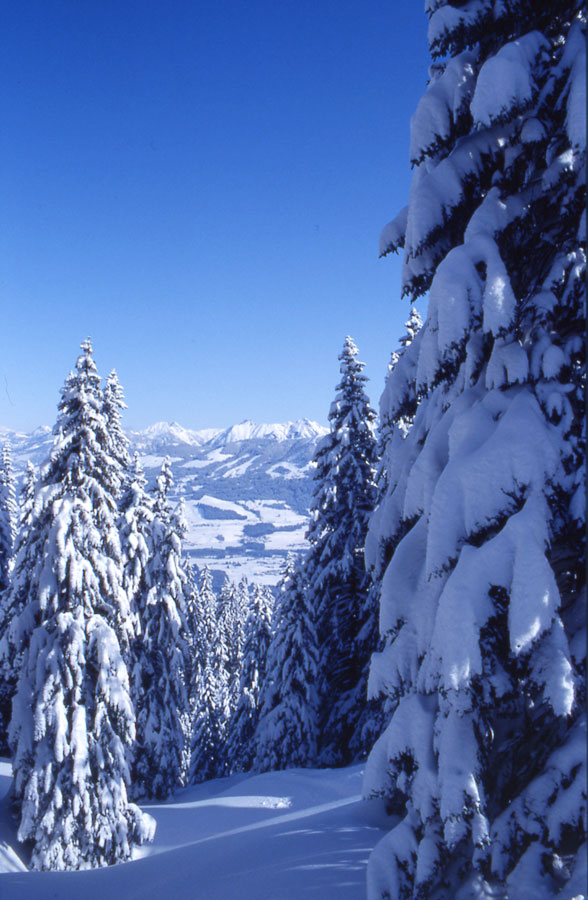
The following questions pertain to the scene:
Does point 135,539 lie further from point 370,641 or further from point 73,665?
point 370,641

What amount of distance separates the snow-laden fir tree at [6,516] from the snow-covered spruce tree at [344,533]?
15127mm

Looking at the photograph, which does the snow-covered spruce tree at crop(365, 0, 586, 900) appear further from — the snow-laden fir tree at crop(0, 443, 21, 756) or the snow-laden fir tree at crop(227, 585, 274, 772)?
the snow-laden fir tree at crop(227, 585, 274, 772)

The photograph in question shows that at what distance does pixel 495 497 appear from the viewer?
4.21 metres

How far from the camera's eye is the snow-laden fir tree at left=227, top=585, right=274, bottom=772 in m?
32.3

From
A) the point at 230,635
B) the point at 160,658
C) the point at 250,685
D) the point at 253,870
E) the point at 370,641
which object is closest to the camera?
the point at 253,870

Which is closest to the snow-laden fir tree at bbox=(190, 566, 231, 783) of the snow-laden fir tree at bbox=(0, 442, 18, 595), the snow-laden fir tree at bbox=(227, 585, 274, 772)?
the snow-laden fir tree at bbox=(227, 585, 274, 772)

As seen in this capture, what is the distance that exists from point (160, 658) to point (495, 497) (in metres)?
23.3

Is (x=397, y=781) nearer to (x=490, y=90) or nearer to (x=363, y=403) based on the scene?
(x=490, y=90)

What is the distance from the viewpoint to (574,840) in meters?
3.76

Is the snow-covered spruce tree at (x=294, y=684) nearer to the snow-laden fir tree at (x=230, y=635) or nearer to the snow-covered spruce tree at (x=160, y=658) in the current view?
the snow-covered spruce tree at (x=160, y=658)

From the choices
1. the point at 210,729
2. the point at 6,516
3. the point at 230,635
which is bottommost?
the point at 210,729

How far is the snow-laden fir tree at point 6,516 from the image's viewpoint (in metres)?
27.5

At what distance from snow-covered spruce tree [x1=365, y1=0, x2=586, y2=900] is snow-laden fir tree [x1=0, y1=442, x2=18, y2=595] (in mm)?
25226

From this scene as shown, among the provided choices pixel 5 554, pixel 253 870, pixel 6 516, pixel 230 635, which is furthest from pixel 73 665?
pixel 230 635
